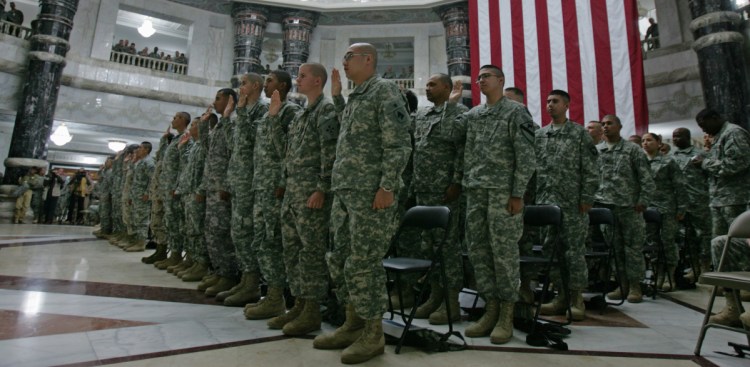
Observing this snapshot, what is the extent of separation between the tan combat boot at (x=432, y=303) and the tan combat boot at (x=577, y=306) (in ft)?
2.87

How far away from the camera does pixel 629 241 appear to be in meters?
3.46

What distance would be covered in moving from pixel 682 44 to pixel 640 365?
28.2 ft

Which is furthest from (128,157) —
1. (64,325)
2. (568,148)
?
(568,148)

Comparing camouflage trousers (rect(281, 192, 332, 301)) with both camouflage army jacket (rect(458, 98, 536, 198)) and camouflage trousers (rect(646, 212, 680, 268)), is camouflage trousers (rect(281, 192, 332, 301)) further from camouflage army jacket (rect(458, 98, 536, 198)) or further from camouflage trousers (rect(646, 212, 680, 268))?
camouflage trousers (rect(646, 212, 680, 268))

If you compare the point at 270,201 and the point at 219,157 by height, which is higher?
the point at 219,157

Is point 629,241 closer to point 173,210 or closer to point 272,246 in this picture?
point 272,246

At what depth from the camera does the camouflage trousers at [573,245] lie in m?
2.82

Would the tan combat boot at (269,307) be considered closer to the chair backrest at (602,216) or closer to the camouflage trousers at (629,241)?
the chair backrest at (602,216)

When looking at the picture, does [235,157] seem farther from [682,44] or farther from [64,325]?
[682,44]

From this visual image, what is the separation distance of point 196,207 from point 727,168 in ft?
14.2

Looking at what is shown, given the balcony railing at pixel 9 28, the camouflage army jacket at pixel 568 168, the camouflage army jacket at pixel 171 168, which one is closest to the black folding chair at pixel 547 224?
the camouflage army jacket at pixel 568 168

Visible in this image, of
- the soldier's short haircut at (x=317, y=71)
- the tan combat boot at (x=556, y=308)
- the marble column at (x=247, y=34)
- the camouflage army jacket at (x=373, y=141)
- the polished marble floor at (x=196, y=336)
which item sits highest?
the marble column at (x=247, y=34)

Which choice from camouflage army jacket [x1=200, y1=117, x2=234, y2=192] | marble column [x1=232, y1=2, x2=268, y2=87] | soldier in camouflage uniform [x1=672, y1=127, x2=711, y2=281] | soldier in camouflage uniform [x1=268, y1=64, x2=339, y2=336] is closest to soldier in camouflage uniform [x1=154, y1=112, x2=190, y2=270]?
camouflage army jacket [x1=200, y1=117, x2=234, y2=192]

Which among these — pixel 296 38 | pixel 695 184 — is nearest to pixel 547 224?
pixel 695 184
